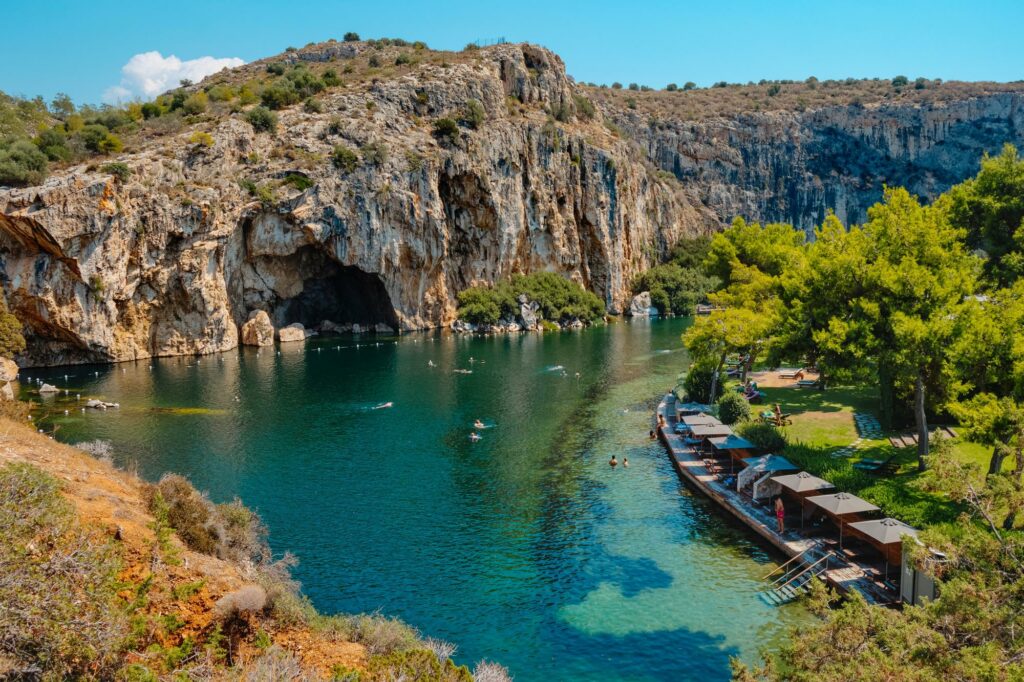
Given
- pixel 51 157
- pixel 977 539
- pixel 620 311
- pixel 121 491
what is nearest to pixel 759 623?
pixel 977 539

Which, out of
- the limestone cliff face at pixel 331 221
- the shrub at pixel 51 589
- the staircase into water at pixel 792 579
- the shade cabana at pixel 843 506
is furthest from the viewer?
the limestone cliff face at pixel 331 221

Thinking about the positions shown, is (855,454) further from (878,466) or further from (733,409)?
(733,409)

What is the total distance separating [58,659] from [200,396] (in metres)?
41.1

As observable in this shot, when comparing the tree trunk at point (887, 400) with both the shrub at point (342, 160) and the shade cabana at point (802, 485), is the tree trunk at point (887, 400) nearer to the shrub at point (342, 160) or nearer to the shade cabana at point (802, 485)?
the shade cabana at point (802, 485)

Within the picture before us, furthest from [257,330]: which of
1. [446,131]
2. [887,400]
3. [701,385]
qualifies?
[887,400]

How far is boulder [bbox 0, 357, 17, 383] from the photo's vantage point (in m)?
45.2

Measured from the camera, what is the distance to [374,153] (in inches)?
3157

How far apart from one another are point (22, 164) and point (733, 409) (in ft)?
198

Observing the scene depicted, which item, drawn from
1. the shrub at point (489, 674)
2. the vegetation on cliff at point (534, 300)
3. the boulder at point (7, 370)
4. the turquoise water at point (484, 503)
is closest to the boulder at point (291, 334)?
the vegetation on cliff at point (534, 300)

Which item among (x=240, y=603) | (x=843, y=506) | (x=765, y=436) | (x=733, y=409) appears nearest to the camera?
(x=240, y=603)

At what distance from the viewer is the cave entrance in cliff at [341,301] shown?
87000 mm

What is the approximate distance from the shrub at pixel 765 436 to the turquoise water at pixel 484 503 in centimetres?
403

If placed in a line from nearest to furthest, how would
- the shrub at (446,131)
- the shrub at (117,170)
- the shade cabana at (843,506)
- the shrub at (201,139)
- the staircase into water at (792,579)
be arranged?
the staircase into water at (792,579)
the shade cabana at (843,506)
the shrub at (117,170)
the shrub at (201,139)
the shrub at (446,131)

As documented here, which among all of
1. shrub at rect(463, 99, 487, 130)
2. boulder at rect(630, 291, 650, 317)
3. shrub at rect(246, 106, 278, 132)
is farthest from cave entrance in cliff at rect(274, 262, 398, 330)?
boulder at rect(630, 291, 650, 317)
